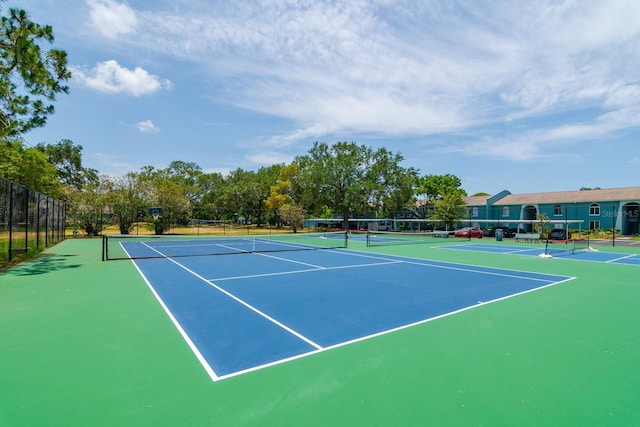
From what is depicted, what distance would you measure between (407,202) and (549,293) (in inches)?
1513

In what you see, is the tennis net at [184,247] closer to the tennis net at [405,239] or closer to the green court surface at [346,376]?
the tennis net at [405,239]

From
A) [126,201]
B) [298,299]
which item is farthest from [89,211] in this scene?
[298,299]

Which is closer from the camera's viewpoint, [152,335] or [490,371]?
[490,371]

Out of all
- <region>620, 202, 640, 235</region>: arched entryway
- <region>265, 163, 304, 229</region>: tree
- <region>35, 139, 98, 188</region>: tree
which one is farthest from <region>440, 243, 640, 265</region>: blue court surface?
<region>35, 139, 98, 188</region>: tree

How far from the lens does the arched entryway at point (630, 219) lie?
37.7 m

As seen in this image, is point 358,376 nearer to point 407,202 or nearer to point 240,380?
point 240,380

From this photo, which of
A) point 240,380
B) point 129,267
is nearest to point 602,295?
point 240,380

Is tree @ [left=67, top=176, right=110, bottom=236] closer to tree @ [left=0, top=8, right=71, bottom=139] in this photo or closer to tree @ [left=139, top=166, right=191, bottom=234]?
tree @ [left=139, top=166, right=191, bottom=234]

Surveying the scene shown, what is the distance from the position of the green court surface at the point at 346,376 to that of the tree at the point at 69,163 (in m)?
60.4

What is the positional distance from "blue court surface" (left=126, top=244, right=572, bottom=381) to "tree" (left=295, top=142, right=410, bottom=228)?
29.1 metres

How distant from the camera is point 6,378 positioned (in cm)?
398

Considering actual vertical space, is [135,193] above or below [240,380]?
above

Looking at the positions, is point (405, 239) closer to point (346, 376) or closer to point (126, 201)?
point (126, 201)

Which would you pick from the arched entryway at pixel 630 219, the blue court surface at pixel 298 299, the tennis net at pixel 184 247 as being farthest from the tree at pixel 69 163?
the arched entryway at pixel 630 219
